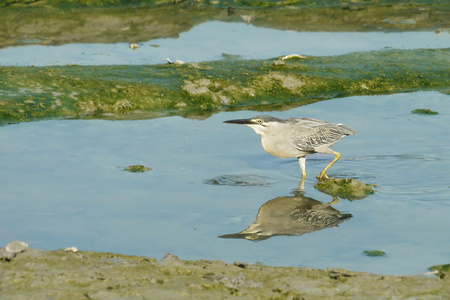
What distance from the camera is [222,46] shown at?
18.1 metres

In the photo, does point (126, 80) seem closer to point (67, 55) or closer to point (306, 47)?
point (67, 55)

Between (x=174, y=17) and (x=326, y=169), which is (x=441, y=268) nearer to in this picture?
(x=326, y=169)

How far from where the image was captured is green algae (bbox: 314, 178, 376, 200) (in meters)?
8.88

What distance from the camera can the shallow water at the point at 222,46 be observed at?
16719 mm

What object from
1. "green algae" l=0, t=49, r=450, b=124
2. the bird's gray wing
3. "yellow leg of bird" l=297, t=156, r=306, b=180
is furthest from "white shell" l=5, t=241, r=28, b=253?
"green algae" l=0, t=49, r=450, b=124

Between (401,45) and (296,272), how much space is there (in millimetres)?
13428

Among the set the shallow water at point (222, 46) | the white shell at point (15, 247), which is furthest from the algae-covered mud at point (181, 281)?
the shallow water at point (222, 46)

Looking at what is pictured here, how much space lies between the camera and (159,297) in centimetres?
555

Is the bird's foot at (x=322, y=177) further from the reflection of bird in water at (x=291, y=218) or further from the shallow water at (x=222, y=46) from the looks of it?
the shallow water at (x=222, y=46)

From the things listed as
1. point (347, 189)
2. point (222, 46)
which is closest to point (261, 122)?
point (347, 189)

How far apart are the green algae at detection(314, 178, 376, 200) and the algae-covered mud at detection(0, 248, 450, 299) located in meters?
2.55

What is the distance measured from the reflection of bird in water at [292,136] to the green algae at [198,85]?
374 cm

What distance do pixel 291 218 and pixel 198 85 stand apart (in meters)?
6.37

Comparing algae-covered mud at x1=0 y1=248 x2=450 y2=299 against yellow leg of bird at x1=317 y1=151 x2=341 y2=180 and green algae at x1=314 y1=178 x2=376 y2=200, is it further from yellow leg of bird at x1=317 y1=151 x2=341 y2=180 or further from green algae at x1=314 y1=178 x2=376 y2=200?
yellow leg of bird at x1=317 y1=151 x2=341 y2=180
